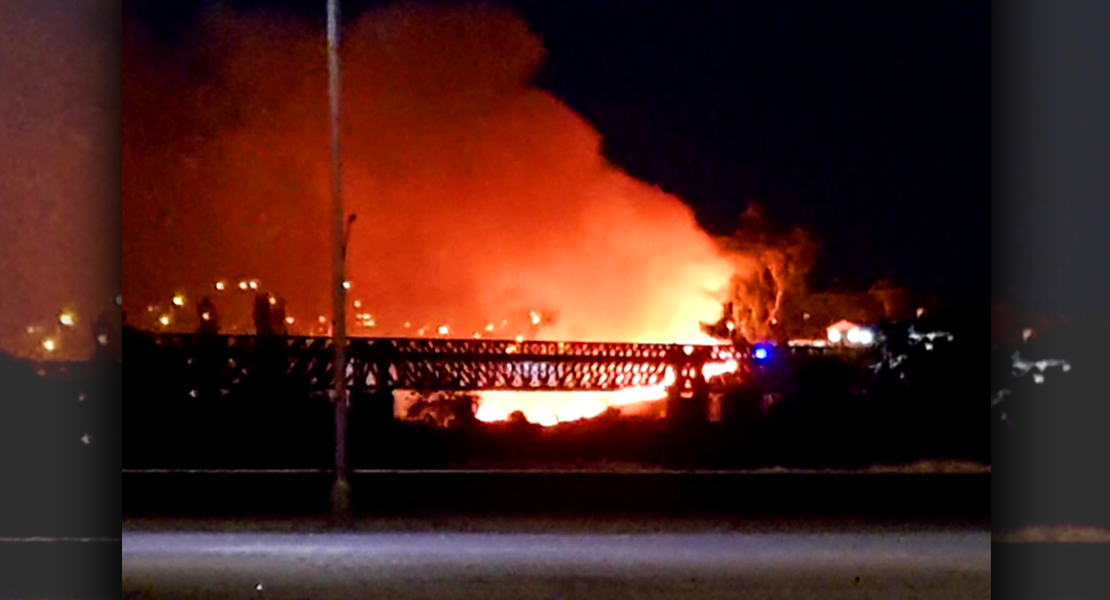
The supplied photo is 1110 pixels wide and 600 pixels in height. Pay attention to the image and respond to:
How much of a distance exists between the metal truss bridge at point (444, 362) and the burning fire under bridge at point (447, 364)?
19mm

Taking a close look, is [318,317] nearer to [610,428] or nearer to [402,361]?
[402,361]

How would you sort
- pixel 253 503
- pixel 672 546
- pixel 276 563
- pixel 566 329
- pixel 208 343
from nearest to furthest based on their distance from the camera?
pixel 276 563 < pixel 672 546 < pixel 253 503 < pixel 208 343 < pixel 566 329

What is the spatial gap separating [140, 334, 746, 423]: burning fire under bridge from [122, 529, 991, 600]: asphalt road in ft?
29.5

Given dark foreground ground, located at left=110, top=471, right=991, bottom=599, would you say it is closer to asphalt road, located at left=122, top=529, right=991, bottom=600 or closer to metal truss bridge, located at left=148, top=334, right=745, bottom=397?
asphalt road, located at left=122, top=529, right=991, bottom=600

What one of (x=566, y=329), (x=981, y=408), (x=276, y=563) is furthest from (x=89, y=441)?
(x=566, y=329)

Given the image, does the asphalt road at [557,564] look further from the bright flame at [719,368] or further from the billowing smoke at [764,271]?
the billowing smoke at [764,271]

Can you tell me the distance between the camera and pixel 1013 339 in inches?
745

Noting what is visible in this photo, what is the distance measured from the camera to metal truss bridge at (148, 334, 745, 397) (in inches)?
833

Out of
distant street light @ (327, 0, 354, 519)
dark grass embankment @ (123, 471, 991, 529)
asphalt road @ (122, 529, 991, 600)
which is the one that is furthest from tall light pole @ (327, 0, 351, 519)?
asphalt road @ (122, 529, 991, 600)

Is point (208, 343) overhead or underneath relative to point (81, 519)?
overhead

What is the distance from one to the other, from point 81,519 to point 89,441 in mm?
2959

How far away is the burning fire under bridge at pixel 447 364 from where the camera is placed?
21.0m

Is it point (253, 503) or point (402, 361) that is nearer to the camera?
point (253, 503)

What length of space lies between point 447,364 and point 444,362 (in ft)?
0.26
